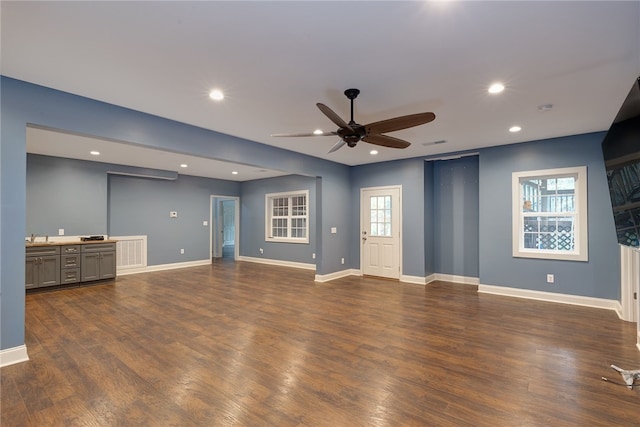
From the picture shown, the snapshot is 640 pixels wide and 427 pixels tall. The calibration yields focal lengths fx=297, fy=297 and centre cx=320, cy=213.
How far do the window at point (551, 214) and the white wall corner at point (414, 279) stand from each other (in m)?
1.70

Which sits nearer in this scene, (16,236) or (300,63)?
(300,63)

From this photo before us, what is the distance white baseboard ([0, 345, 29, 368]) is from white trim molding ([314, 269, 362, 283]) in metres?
4.47

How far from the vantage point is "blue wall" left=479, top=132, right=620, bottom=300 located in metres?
4.34

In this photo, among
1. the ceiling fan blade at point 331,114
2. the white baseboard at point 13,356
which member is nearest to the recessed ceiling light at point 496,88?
the ceiling fan blade at point 331,114

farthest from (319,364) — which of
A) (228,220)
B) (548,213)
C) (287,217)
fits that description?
(228,220)

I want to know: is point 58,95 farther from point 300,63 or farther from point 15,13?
point 300,63

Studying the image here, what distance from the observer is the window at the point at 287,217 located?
322 inches

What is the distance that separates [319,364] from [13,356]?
2.78 meters

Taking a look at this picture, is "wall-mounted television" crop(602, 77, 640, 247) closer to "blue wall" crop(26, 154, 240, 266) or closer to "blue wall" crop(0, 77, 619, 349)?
"blue wall" crop(0, 77, 619, 349)

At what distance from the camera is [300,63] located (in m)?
2.46

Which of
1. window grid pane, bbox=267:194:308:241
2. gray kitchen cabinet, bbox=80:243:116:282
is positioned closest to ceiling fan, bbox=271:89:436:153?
window grid pane, bbox=267:194:308:241

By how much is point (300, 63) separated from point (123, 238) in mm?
6637

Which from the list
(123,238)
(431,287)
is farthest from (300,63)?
(123,238)

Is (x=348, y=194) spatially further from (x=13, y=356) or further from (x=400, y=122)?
(x=13, y=356)
